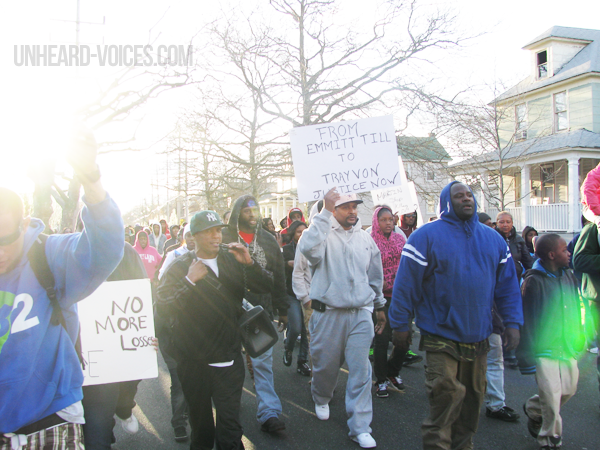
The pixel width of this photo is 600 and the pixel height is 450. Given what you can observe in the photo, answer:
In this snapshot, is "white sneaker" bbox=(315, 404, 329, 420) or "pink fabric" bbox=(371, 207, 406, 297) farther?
"pink fabric" bbox=(371, 207, 406, 297)

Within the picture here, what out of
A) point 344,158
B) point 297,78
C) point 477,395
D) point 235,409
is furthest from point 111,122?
point 477,395

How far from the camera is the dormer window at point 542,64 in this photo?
23.5 m

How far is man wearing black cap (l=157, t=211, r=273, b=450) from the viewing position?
11.2 ft

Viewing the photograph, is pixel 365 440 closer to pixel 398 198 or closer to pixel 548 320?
pixel 548 320

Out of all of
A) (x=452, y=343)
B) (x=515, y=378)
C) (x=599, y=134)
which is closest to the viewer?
(x=452, y=343)

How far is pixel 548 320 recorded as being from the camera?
384 cm

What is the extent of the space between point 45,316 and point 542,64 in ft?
87.4

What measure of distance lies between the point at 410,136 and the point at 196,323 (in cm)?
1480

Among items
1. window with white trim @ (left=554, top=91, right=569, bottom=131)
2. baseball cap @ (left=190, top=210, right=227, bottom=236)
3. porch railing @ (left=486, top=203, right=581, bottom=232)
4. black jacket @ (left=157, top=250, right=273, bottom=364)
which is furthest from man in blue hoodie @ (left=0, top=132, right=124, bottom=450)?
window with white trim @ (left=554, top=91, right=569, bottom=131)

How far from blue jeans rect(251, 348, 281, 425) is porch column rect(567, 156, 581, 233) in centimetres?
1909

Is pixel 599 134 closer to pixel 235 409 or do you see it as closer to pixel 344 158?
pixel 344 158

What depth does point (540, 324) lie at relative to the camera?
3.86m

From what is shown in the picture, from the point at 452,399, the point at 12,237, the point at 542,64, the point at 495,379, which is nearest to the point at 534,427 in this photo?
the point at 495,379

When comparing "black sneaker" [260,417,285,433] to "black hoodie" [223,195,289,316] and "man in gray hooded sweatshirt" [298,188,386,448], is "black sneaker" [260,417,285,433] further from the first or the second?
"black hoodie" [223,195,289,316]
